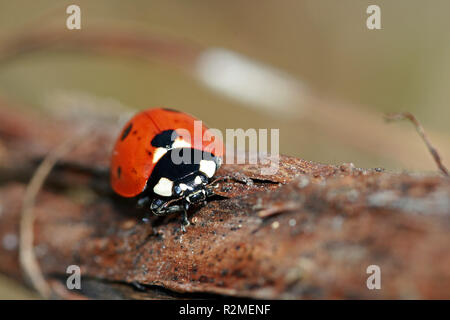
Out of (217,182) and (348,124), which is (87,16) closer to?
(348,124)

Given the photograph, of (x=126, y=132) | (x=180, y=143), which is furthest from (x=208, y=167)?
(x=126, y=132)

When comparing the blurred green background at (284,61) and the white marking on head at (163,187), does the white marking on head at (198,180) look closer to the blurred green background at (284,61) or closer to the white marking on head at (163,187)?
the white marking on head at (163,187)

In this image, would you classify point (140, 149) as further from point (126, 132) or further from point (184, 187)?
point (184, 187)

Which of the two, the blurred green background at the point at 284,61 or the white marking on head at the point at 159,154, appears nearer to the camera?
the white marking on head at the point at 159,154

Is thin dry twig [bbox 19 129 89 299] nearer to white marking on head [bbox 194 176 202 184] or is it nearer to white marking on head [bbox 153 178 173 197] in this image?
white marking on head [bbox 153 178 173 197]

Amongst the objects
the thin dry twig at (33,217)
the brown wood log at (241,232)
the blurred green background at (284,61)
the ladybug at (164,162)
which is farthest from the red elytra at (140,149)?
the blurred green background at (284,61)

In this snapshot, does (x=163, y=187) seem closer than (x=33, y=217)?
Yes

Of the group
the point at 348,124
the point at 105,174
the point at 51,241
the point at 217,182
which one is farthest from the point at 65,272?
the point at 348,124
